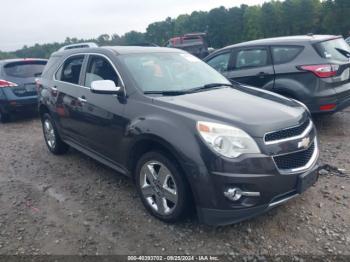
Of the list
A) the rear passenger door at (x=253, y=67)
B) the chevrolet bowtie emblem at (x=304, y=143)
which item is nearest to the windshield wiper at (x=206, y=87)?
the chevrolet bowtie emblem at (x=304, y=143)

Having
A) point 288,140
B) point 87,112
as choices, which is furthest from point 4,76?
point 288,140

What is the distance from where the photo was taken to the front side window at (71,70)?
458 cm

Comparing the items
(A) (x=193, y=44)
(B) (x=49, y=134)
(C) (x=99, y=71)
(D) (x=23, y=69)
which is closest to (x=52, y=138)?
(B) (x=49, y=134)

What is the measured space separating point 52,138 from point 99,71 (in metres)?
2.03

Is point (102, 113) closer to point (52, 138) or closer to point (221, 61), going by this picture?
point (52, 138)

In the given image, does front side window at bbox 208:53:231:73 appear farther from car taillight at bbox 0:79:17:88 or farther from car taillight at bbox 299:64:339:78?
car taillight at bbox 0:79:17:88

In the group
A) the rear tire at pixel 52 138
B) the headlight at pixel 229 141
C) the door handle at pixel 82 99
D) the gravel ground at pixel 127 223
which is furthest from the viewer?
the rear tire at pixel 52 138

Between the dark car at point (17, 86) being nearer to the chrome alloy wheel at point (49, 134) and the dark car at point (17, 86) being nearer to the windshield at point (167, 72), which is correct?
the chrome alloy wheel at point (49, 134)

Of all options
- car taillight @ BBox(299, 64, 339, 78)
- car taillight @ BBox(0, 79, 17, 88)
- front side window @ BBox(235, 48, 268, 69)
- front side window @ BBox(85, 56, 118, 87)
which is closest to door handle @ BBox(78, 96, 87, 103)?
front side window @ BBox(85, 56, 118, 87)

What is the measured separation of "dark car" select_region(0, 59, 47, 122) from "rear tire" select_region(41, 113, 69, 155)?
106 inches

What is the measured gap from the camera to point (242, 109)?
3172mm

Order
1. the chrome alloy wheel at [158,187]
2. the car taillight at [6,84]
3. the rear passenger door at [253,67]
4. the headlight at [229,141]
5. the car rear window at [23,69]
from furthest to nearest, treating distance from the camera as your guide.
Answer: the car rear window at [23,69] → the car taillight at [6,84] → the rear passenger door at [253,67] → the chrome alloy wheel at [158,187] → the headlight at [229,141]

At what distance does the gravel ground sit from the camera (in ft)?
9.84

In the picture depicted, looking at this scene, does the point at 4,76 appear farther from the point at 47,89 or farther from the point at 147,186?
the point at 147,186
